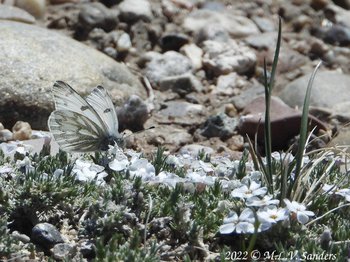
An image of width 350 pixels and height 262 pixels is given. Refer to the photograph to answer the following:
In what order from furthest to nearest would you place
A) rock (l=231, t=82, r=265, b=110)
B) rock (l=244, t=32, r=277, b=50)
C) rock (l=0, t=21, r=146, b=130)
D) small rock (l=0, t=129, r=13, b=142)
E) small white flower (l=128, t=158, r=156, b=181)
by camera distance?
rock (l=244, t=32, r=277, b=50) < rock (l=231, t=82, r=265, b=110) < rock (l=0, t=21, r=146, b=130) < small rock (l=0, t=129, r=13, b=142) < small white flower (l=128, t=158, r=156, b=181)

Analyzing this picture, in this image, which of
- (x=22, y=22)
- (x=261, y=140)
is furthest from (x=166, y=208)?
(x=22, y=22)

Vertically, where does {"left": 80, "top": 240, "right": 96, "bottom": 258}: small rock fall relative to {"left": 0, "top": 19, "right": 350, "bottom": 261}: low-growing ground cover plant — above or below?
below

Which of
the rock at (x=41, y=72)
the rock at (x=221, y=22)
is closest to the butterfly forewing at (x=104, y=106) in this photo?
the rock at (x=41, y=72)

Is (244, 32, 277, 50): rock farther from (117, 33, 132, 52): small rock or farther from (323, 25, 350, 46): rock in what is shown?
(117, 33, 132, 52): small rock

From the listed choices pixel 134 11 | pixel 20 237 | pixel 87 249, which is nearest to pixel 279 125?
pixel 134 11

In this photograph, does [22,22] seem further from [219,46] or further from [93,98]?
[93,98]

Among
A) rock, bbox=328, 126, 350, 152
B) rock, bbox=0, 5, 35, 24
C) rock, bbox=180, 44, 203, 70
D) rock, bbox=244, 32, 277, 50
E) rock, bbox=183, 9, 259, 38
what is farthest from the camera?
rock, bbox=183, 9, 259, 38

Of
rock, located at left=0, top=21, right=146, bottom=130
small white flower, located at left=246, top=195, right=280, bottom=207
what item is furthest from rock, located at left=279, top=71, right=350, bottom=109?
small white flower, located at left=246, top=195, right=280, bottom=207
